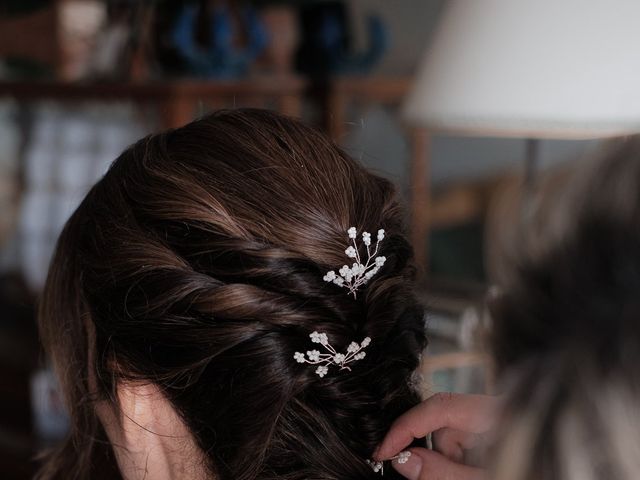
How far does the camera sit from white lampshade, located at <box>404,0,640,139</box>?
0.96m

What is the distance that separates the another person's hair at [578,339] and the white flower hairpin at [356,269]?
27 centimetres

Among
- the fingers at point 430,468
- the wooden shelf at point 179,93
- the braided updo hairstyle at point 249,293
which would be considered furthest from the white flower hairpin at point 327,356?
the wooden shelf at point 179,93

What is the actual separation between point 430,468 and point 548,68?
0.51 m

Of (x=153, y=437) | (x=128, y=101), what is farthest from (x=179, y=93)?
(x=153, y=437)

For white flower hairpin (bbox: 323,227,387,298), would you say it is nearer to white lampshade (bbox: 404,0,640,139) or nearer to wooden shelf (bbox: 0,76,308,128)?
white lampshade (bbox: 404,0,640,139)

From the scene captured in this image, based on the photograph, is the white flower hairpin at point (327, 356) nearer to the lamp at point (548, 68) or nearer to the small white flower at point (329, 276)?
the small white flower at point (329, 276)

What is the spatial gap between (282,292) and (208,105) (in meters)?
0.86

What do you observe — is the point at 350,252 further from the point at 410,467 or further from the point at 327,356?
the point at 410,467

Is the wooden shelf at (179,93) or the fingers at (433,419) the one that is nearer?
the fingers at (433,419)

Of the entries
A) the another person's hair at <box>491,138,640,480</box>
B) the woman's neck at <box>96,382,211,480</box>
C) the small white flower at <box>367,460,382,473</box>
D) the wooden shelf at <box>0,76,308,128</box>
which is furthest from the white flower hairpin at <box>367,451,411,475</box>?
the wooden shelf at <box>0,76,308,128</box>

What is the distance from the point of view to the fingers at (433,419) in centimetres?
71

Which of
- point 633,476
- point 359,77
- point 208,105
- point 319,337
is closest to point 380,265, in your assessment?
point 319,337

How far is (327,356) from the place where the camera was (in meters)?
0.69

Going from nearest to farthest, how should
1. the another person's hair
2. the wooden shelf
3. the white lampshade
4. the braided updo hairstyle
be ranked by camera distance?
the another person's hair, the braided updo hairstyle, the white lampshade, the wooden shelf
